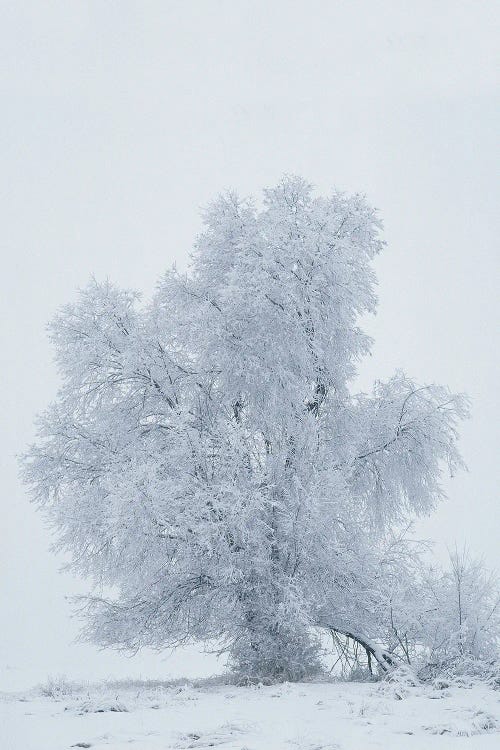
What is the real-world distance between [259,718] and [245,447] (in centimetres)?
485

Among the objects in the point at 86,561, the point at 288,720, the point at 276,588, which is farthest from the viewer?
the point at 86,561

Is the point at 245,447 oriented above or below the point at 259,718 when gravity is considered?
above

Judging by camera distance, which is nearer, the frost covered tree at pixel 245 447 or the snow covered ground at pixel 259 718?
the snow covered ground at pixel 259 718

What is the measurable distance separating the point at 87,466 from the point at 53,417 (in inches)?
45.7

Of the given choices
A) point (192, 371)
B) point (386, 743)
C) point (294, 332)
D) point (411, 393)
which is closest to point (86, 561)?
point (192, 371)

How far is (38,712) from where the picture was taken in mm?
7684

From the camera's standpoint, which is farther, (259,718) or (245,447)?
(245,447)

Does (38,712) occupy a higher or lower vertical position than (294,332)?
lower

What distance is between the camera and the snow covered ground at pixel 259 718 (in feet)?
19.7

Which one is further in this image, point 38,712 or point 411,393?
point 411,393

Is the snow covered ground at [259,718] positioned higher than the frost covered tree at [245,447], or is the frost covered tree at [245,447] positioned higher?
the frost covered tree at [245,447]

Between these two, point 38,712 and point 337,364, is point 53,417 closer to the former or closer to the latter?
point 337,364

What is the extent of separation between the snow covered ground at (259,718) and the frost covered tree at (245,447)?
5.60ft

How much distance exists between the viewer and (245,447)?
37.9ft
